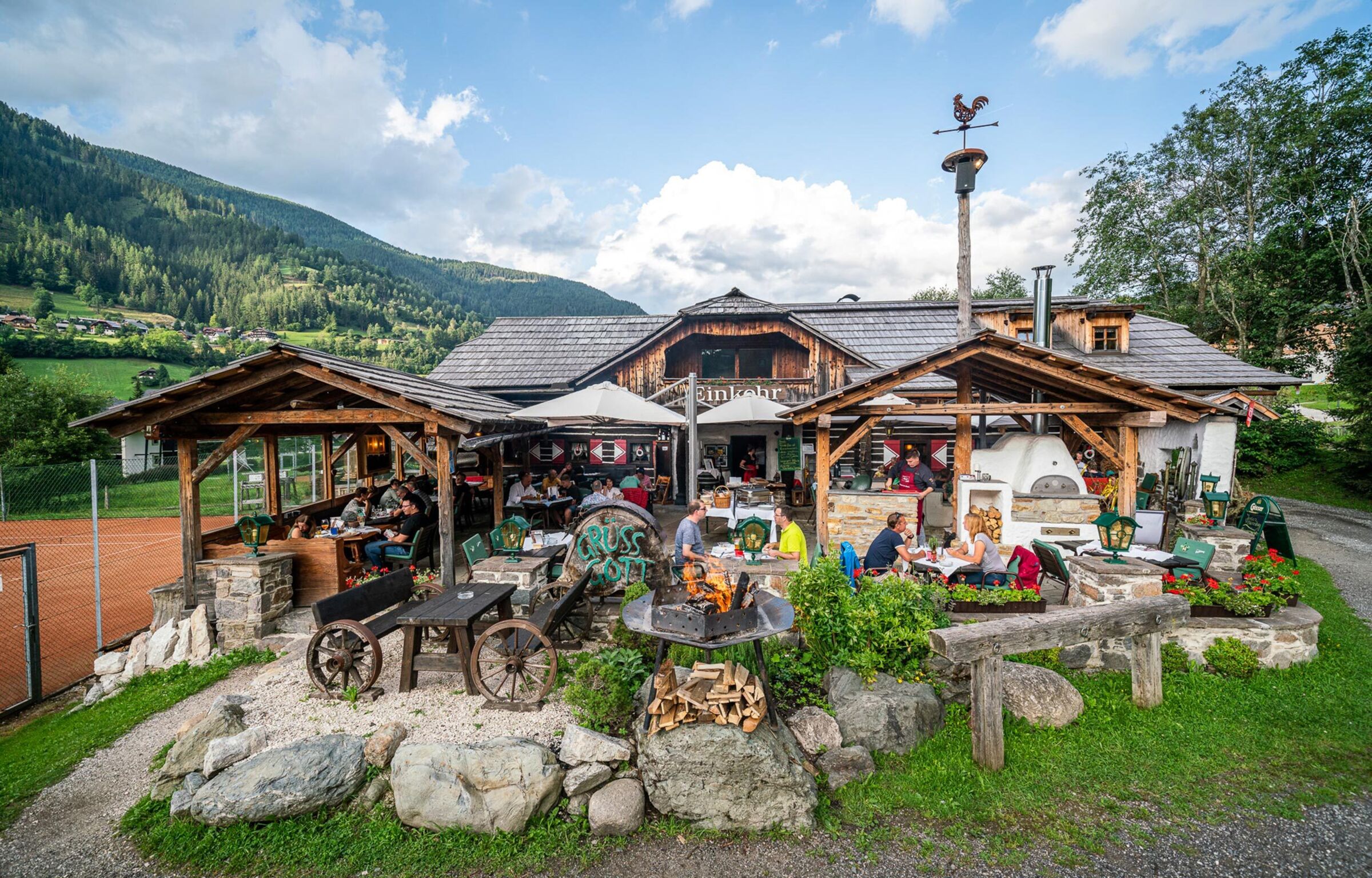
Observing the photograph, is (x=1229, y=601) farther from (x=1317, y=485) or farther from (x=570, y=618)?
(x=1317, y=485)

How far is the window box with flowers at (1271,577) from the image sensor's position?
563 centimetres

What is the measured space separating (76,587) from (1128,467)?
1792cm

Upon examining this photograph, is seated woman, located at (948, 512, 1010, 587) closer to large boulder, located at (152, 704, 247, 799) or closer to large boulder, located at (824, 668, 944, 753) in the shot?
large boulder, located at (824, 668, 944, 753)

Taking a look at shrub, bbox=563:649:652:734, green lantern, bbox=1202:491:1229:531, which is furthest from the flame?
green lantern, bbox=1202:491:1229:531

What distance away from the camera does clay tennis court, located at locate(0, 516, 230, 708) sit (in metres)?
6.91

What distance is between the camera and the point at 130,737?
4918 millimetres

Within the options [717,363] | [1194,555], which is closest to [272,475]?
[717,363]

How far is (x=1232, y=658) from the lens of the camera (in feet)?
17.4

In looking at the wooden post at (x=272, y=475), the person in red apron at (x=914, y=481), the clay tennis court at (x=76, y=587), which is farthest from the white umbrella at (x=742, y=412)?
the clay tennis court at (x=76, y=587)

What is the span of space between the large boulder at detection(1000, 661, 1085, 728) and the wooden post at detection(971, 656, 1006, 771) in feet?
1.88

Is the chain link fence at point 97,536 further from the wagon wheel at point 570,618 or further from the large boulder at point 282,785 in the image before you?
the wagon wheel at point 570,618

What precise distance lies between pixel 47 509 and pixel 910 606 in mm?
22640

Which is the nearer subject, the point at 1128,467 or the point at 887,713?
the point at 887,713

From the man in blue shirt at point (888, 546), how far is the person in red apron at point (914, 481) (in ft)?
5.54
